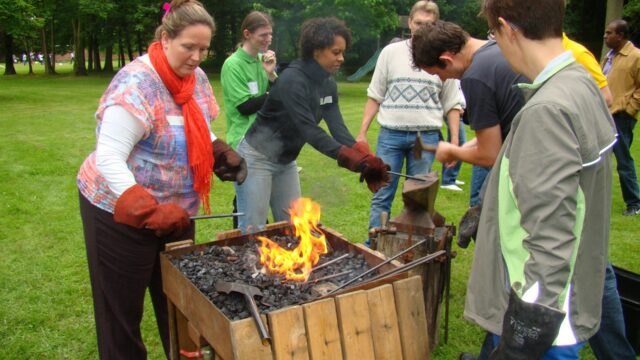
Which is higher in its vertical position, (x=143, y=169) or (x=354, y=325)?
(x=143, y=169)

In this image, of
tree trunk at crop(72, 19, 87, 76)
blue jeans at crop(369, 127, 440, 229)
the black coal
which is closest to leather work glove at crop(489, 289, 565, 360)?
the black coal

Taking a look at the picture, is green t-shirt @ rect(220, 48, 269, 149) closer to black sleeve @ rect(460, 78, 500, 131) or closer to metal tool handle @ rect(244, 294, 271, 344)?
black sleeve @ rect(460, 78, 500, 131)

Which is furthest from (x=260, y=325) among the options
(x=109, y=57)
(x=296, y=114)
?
(x=109, y=57)

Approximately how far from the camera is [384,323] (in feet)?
6.58

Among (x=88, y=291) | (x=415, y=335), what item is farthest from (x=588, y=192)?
(x=88, y=291)

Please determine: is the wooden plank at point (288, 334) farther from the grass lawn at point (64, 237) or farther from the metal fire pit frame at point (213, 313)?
the grass lawn at point (64, 237)

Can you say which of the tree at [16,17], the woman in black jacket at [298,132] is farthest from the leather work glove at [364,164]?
the tree at [16,17]

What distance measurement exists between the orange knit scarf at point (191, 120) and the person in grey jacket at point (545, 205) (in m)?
1.30

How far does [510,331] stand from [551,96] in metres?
0.67

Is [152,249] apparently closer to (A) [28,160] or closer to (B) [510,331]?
(B) [510,331]

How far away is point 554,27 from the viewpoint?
1498 mm

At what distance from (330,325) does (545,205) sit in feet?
2.99

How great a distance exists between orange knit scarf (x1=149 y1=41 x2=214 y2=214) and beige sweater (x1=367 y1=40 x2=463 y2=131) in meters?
A: 2.06

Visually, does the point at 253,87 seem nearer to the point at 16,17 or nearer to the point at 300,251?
the point at 300,251
